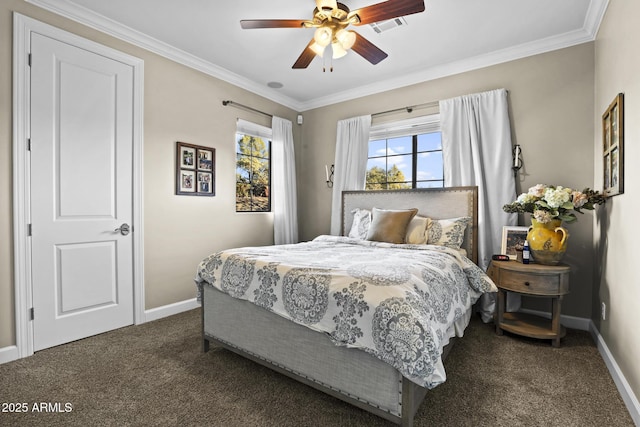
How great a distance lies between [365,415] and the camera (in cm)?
168

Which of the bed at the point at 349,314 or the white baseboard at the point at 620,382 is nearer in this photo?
the bed at the point at 349,314

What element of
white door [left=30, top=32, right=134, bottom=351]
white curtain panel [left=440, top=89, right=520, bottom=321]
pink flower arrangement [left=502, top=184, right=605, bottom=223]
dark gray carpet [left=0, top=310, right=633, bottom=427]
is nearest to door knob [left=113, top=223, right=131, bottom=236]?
white door [left=30, top=32, right=134, bottom=351]

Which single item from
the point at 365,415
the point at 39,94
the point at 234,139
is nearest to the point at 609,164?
the point at 365,415

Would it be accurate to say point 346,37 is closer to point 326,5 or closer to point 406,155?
point 326,5

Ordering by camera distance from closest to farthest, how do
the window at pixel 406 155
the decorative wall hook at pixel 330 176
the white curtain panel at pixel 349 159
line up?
1. the window at pixel 406 155
2. the white curtain panel at pixel 349 159
3. the decorative wall hook at pixel 330 176

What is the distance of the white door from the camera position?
244 cm

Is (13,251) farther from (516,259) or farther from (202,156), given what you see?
(516,259)

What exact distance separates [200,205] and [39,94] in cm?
163

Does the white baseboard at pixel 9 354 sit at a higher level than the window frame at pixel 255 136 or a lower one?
lower

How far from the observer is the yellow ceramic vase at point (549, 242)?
8.39ft

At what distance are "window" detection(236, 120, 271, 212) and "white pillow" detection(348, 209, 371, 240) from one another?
1.32 metres

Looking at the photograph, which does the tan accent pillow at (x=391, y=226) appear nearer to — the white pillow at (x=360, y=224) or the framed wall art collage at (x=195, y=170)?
the white pillow at (x=360, y=224)

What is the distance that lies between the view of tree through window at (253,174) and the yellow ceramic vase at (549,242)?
3162 millimetres

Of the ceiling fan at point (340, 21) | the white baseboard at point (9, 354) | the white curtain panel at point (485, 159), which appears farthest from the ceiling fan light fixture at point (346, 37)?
the white baseboard at point (9, 354)
